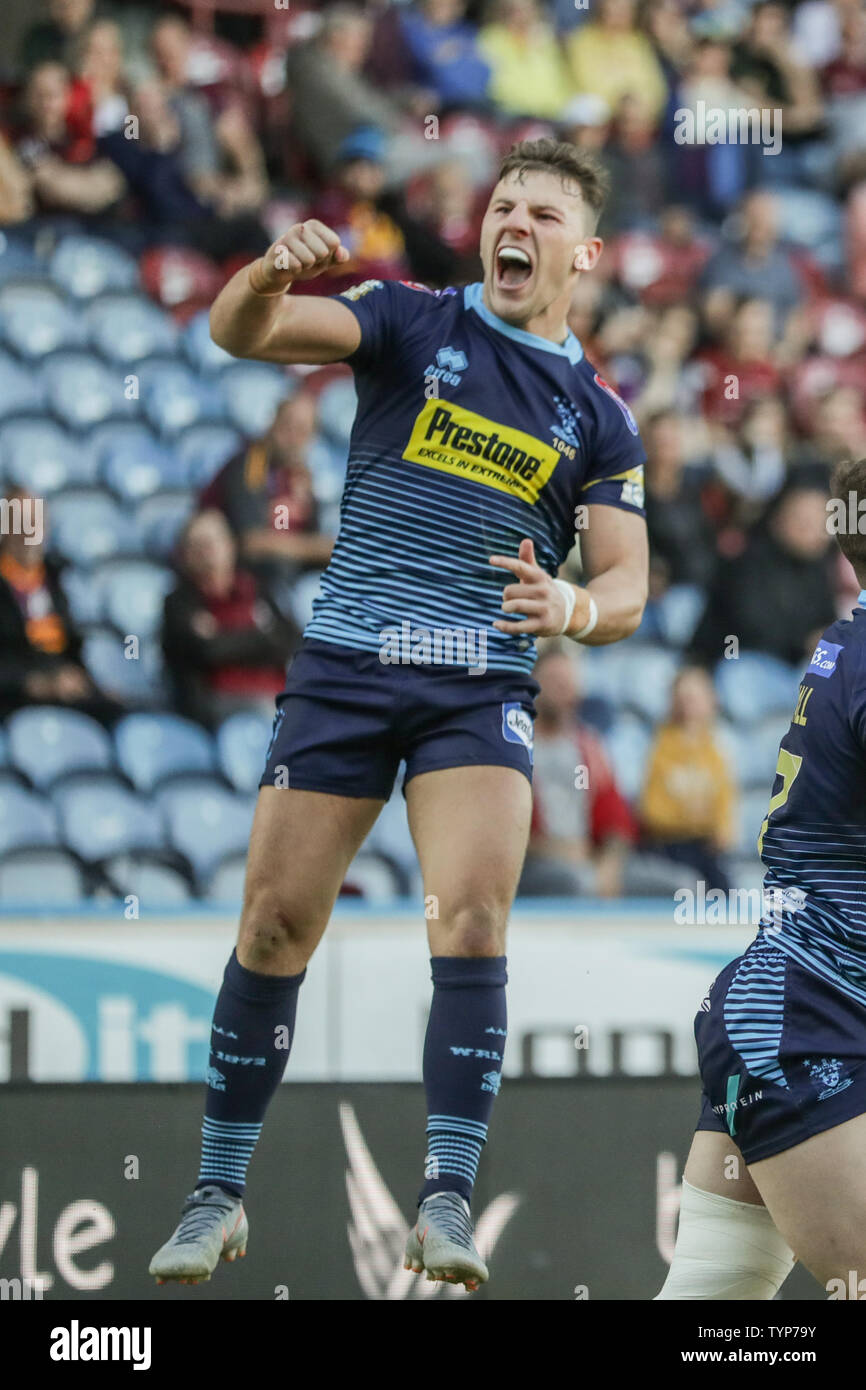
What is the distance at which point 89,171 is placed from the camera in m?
10.2

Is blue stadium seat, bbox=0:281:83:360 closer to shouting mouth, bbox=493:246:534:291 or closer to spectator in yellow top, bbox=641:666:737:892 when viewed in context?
spectator in yellow top, bbox=641:666:737:892

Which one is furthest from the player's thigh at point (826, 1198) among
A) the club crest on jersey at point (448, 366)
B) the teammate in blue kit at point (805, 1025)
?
the club crest on jersey at point (448, 366)

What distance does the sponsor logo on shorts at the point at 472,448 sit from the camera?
14.3 feet

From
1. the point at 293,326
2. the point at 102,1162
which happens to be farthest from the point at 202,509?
the point at 293,326

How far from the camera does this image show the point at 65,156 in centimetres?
1018

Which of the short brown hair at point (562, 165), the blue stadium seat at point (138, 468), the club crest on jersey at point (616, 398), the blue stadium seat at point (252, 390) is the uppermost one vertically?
the blue stadium seat at point (252, 390)

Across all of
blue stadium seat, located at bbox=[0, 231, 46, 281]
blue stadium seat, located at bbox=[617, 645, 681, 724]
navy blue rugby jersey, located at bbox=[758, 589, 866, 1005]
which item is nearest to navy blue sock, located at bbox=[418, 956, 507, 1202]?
navy blue rugby jersey, located at bbox=[758, 589, 866, 1005]

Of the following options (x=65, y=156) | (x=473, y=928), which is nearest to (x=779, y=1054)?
(x=473, y=928)

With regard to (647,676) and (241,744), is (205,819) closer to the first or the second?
(241,744)

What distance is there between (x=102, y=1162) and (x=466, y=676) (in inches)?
89.8

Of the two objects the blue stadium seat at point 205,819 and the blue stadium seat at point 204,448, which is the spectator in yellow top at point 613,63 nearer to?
the blue stadium seat at point 204,448

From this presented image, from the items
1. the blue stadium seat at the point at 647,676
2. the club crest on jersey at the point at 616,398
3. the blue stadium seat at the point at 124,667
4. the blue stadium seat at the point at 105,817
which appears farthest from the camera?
the blue stadium seat at the point at 647,676

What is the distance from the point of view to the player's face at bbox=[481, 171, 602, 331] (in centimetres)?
438

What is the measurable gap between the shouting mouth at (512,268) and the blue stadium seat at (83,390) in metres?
5.35
